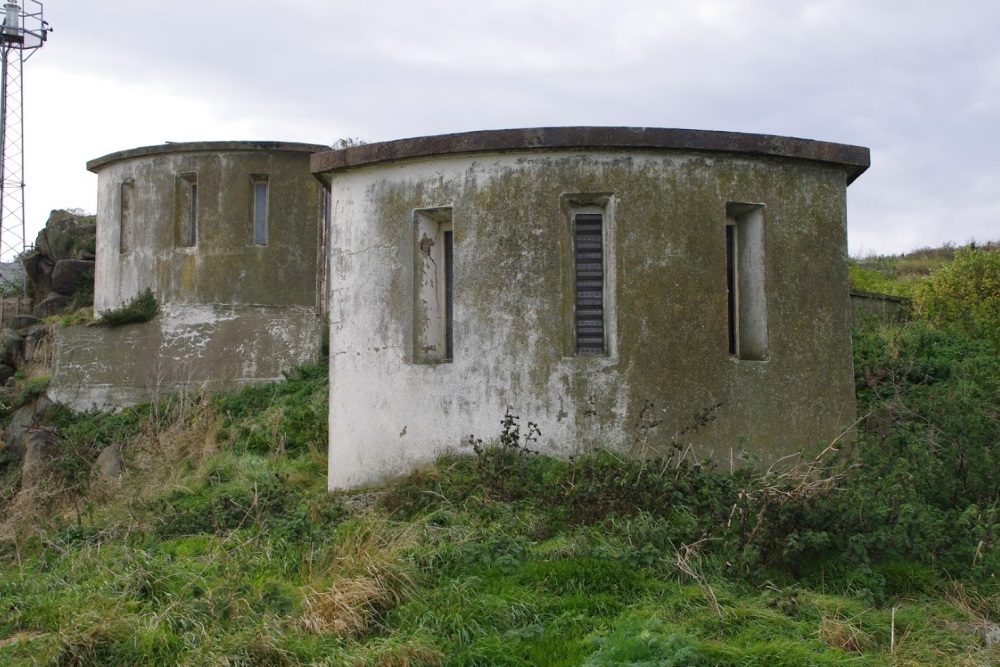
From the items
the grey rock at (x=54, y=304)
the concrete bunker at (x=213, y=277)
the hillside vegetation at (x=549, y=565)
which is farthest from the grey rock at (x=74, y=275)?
the hillside vegetation at (x=549, y=565)

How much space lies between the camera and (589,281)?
10.0 m

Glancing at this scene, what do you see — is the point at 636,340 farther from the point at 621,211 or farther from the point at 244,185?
the point at 244,185

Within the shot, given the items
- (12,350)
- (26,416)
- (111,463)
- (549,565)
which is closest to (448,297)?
(549,565)

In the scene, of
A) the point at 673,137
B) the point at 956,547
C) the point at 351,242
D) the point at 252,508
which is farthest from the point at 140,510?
the point at 956,547

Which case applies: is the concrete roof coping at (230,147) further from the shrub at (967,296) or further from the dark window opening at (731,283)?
the shrub at (967,296)

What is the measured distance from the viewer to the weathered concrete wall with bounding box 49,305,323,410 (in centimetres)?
1714

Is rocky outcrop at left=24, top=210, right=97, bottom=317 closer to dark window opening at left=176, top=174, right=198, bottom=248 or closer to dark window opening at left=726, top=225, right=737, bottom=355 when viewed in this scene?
dark window opening at left=176, top=174, right=198, bottom=248

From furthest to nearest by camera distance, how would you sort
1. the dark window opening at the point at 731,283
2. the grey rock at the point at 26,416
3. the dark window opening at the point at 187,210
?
the dark window opening at the point at 187,210, the grey rock at the point at 26,416, the dark window opening at the point at 731,283

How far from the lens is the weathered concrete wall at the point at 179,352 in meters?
17.1

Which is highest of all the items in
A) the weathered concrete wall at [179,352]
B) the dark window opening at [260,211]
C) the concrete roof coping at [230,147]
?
the concrete roof coping at [230,147]

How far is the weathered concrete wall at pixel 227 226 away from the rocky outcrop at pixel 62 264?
399 centimetres

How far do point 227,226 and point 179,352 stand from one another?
224 cm

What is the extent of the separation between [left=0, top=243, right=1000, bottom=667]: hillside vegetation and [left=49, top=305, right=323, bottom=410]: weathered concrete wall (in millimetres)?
6205

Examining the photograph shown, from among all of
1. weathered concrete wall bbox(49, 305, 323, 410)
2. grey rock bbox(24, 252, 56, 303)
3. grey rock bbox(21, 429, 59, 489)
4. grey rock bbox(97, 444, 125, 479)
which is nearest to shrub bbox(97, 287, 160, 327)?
weathered concrete wall bbox(49, 305, 323, 410)
